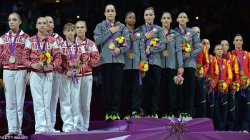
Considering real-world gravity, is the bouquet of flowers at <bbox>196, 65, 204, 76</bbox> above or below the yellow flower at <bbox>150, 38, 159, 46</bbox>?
below

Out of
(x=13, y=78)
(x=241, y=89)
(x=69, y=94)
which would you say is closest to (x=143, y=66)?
(x=69, y=94)

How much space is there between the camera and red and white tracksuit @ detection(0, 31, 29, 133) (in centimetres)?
835

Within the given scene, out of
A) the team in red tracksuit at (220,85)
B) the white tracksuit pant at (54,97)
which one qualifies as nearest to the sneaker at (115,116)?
the white tracksuit pant at (54,97)

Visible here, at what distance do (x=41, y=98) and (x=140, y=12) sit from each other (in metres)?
5.91

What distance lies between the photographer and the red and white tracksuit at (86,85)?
28.9 ft

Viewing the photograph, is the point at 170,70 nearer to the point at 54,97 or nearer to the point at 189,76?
the point at 189,76

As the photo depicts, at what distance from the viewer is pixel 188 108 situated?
31.9ft

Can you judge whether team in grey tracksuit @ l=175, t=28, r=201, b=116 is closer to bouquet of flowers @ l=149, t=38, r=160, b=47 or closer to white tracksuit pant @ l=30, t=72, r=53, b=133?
bouquet of flowers @ l=149, t=38, r=160, b=47

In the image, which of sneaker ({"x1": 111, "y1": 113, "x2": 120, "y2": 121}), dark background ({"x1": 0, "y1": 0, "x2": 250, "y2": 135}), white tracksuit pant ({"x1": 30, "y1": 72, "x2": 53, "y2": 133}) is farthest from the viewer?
dark background ({"x1": 0, "y1": 0, "x2": 250, "y2": 135})

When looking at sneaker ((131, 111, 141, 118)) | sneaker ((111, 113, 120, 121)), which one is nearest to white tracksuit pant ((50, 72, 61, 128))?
sneaker ((111, 113, 120, 121))

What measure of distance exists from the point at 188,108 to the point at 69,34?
2550 millimetres

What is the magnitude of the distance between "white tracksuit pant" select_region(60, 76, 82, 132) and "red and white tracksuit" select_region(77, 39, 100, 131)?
12 centimetres

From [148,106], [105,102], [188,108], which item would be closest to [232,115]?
[188,108]

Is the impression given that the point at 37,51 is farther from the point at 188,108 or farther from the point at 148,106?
the point at 188,108
